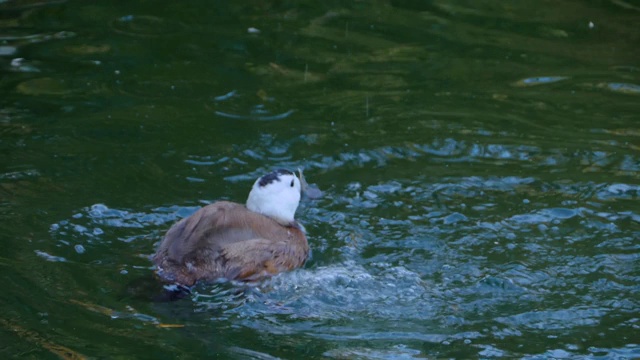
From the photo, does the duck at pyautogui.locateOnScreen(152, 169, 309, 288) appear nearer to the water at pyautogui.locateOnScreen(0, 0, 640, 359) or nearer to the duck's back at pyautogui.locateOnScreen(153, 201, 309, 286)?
the duck's back at pyautogui.locateOnScreen(153, 201, 309, 286)

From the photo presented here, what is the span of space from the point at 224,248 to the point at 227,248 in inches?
0.8

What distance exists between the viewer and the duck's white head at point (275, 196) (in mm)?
7191

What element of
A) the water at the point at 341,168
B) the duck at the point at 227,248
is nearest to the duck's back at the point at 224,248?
the duck at the point at 227,248

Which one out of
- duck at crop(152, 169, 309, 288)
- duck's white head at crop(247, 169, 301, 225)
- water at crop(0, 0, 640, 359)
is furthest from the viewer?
duck's white head at crop(247, 169, 301, 225)

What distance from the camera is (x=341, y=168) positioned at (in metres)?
8.20

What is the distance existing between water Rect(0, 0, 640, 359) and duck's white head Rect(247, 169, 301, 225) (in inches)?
12.1

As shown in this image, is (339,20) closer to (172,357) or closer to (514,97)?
(514,97)

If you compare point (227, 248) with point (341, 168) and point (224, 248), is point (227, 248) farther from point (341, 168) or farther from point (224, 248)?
point (341, 168)

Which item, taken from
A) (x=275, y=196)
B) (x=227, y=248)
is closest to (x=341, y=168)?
(x=275, y=196)

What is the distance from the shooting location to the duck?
6352 millimetres

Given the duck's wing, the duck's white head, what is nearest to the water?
the duck's wing

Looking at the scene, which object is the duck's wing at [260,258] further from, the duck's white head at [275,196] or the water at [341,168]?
the duck's white head at [275,196]

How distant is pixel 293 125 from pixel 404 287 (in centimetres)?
296

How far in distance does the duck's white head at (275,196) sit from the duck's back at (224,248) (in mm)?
327
